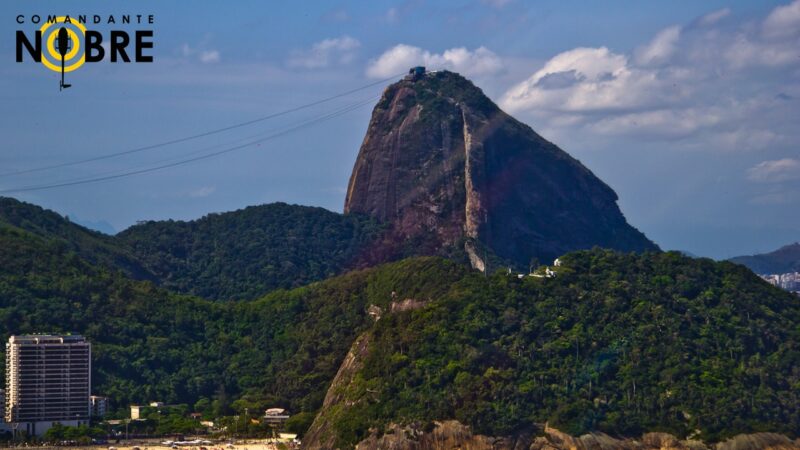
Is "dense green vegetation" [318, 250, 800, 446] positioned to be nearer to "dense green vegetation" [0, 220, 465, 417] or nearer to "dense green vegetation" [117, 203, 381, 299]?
"dense green vegetation" [0, 220, 465, 417]

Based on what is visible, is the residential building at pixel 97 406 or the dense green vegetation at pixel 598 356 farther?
the residential building at pixel 97 406

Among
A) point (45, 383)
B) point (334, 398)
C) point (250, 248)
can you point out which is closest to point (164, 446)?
point (45, 383)

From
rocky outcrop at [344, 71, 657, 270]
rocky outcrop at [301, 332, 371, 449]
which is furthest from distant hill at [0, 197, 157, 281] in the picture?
rocky outcrop at [301, 332, 371, 449]

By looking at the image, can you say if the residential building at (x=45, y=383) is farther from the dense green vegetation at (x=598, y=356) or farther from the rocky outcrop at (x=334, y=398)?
the dense green vegetation at (x=598, y=356)

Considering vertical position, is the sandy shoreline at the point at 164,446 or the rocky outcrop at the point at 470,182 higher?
the rocky outcrop at the point at 470,182

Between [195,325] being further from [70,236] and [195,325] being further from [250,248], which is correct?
[250,248]

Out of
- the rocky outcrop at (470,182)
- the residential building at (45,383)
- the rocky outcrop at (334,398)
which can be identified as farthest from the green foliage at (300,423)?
the rocky outcrop at (470,182)
